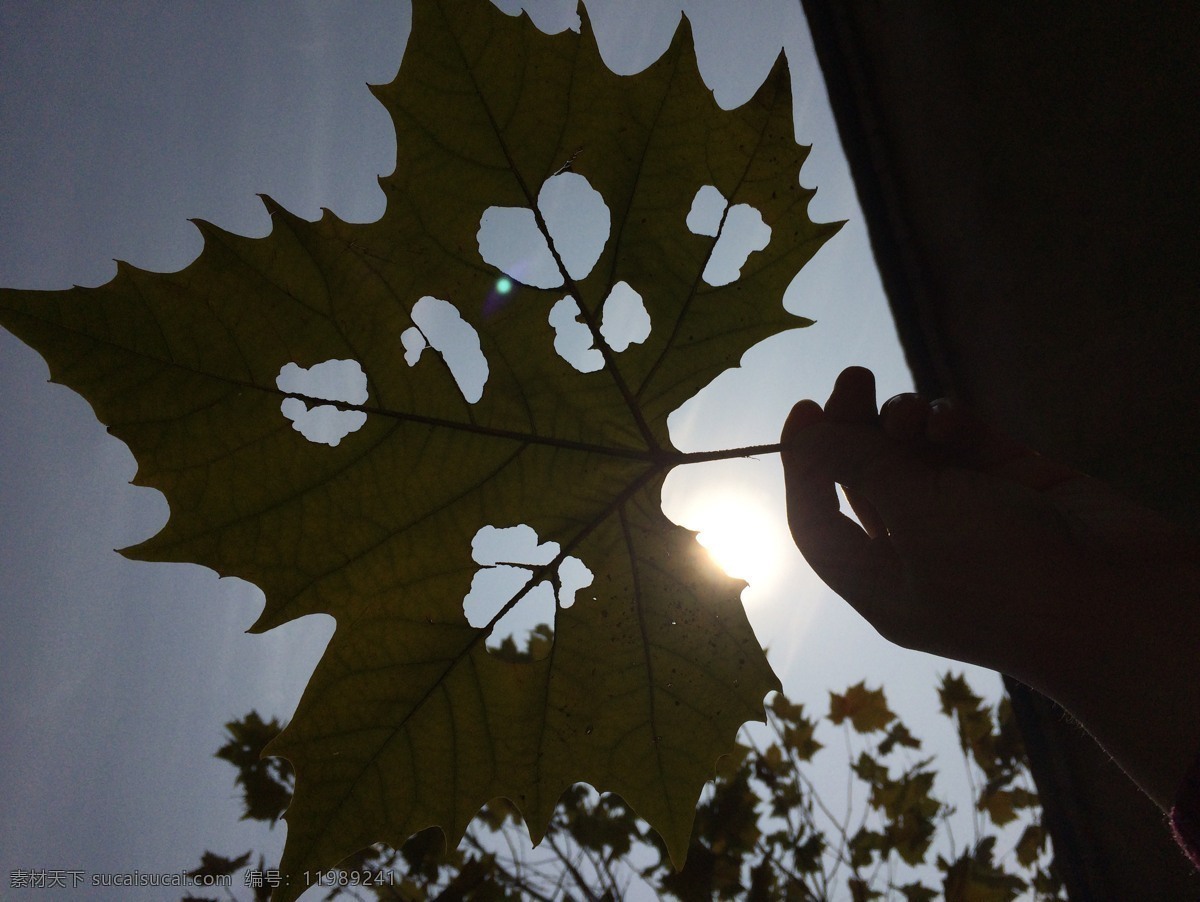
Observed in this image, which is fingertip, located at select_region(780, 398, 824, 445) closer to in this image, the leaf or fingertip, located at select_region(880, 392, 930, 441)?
fingertip, located at select_region(880, 392, 930, 441)

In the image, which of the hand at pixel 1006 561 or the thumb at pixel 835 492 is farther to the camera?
the thumb at pixel 835 492

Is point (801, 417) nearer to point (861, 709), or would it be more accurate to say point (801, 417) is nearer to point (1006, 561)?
point (1006, 561)

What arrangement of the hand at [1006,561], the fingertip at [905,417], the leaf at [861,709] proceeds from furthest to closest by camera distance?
the leaf at [861,709] → the fingertip at [905,417] → the hand at [1006,561]

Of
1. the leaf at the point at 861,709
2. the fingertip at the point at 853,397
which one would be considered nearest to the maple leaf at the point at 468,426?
the fingertip at the point at 853,397

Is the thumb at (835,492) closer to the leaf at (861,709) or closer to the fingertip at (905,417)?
the fingertip at (905,417)

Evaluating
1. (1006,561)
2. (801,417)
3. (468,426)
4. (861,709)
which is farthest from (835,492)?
(861,709)

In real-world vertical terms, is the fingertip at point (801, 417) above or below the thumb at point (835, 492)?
above

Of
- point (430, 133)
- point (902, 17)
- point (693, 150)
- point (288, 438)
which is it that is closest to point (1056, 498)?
point (693, 150)
